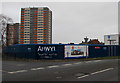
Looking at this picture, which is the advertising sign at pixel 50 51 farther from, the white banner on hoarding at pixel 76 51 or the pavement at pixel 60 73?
the pavement at pixel 60 73

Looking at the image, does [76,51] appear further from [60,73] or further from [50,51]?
[60,73]

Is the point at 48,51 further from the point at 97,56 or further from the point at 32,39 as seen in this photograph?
the point at 32,39

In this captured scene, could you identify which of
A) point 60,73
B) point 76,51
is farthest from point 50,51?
point 60,73

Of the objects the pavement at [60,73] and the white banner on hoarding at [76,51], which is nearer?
the pavement at [60,73]

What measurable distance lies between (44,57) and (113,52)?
58.9 feet

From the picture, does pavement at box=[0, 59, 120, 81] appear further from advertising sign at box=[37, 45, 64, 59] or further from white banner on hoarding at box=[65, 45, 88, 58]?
white banner on hoarding at box=[65, 45, 88, 58]

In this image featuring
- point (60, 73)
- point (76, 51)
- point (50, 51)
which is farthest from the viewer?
point (76, 51)

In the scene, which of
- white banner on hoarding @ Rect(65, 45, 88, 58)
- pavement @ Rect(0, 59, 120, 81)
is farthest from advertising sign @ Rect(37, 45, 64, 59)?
pavement @ Rect(0, 59, 120, 81)

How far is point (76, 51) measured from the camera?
27188mm

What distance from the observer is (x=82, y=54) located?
27922 mm

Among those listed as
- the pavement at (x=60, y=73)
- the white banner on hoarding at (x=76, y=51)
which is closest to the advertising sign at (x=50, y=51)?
the white banner on hoarding at (x=76, y=51)

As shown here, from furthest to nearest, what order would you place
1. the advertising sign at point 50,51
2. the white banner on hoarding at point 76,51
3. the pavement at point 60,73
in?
the white banner on hoarding at point 76,51 → the advertising sign at point 50,51 → the pavement at point 60,73

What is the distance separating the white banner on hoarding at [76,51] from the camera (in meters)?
26.2

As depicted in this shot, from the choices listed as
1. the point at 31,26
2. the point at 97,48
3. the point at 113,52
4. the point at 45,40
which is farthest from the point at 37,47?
the point at 31,26
